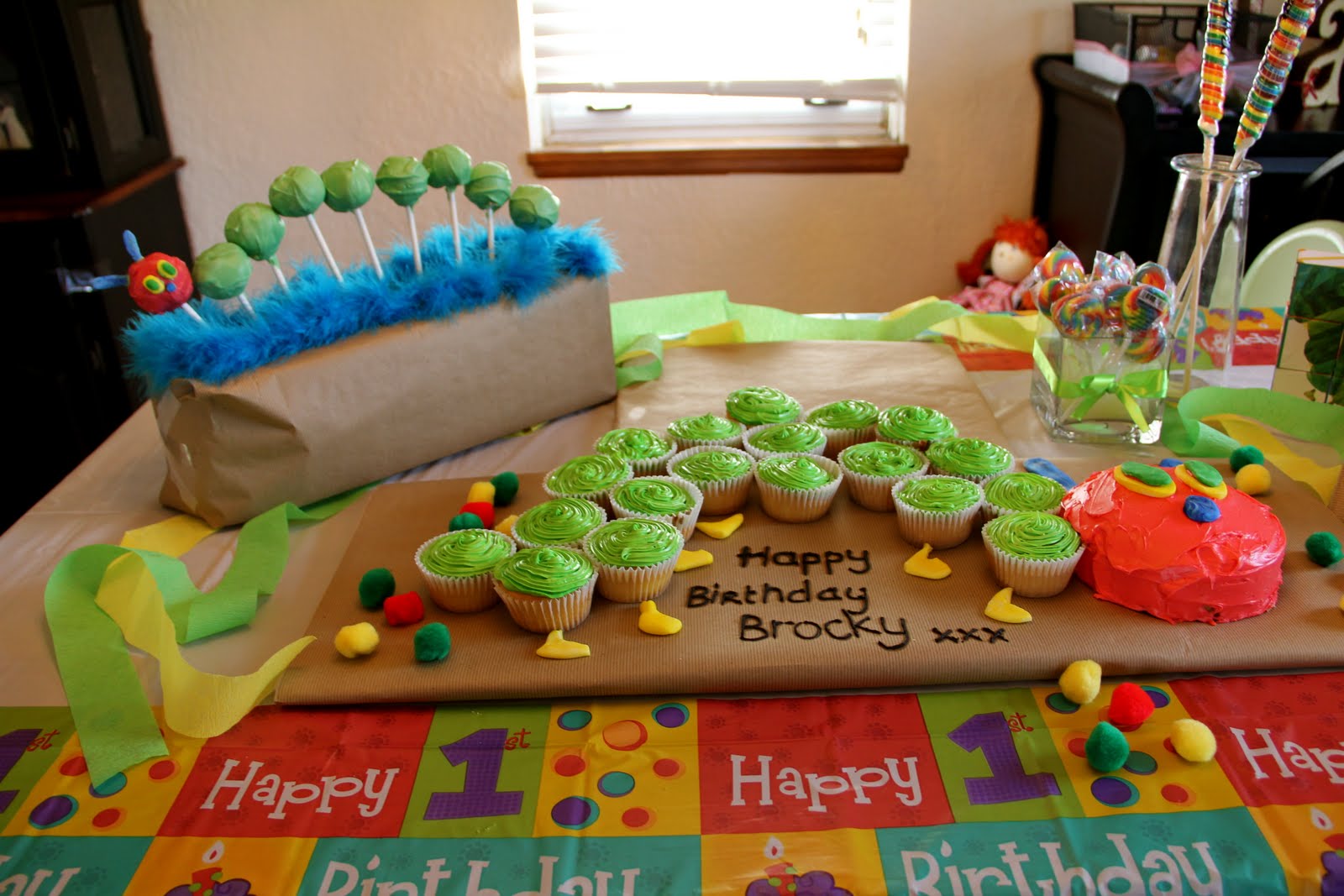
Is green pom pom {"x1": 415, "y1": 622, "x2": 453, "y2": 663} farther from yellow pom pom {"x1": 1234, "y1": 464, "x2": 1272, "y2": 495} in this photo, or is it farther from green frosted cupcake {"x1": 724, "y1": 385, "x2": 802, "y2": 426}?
yellow pom pom {"x1": 1234, "y1": 464, "x2": 1272, "y2": 495}

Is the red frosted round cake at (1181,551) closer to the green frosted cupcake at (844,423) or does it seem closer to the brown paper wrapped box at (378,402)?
the green frosted cupcake at (844,423)

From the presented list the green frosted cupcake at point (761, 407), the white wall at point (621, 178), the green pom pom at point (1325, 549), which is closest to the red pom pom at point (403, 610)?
the green frosted cupcake at point (761, 407)

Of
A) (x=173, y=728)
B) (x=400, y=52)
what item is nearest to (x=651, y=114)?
(x=400, y=52)

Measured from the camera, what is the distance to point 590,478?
107 cm

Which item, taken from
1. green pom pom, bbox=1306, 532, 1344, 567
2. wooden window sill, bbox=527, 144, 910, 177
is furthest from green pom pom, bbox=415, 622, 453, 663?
wooden window sill, bbox=527, 144, 910, 177

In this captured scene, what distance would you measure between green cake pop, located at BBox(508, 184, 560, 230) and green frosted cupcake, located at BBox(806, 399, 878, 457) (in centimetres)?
41

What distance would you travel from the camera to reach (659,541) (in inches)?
36.3

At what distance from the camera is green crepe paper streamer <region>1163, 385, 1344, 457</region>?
3.94 ft

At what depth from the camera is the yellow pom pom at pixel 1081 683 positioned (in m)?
0.80

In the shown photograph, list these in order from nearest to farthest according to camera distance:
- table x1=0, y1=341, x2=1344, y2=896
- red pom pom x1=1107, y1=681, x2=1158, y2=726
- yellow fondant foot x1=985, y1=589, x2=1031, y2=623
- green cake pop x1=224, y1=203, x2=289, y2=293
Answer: table x1=0, y1=341, x2=1344, y2=896 < red pom pom x1=1107, y1=681, x2=1158, y2=726 < yellow fondant foot x1=985, y1=589, x2=1031, y2=623 < green cake pop x1=224, y1=203, x2=289, y2=293

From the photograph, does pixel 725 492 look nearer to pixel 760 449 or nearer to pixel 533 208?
pixel 760 449

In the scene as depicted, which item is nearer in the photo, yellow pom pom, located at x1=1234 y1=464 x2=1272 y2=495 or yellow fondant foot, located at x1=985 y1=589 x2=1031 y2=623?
yellow fondant foot, located at x1=985 y1=589 x2=1031 y2=623

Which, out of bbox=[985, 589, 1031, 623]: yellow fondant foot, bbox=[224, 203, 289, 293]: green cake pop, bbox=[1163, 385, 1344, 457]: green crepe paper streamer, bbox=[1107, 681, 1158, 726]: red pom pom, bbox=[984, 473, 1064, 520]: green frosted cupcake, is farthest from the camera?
bbox=[1163, 385, 1344, 457]: green crepe paper streamer

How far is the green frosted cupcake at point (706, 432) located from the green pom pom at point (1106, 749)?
53 centimetres
